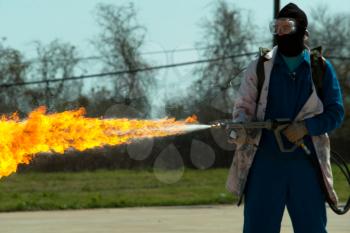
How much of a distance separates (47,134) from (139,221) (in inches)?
185

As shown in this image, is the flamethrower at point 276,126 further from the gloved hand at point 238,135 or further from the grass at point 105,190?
the grass at point 105,190

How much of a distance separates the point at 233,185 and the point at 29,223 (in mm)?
8494

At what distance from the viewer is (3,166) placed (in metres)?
9.36

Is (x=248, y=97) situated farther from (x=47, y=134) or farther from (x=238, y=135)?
(x=47, y=134)

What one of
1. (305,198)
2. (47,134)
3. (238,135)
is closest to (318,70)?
(238,135)

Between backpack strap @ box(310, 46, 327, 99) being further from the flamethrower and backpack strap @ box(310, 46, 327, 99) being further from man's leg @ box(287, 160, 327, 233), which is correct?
man's leg @ box(287, 160, 327, 233)

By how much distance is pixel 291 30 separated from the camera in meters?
6.21

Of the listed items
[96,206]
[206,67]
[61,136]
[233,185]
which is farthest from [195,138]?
[233,185]

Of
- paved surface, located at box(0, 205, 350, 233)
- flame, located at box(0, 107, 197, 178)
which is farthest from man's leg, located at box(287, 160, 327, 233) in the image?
paved surface, located at box(0, 205, 350, 233)

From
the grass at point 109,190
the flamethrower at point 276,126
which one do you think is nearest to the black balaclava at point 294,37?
the flamethrower at point 276,126

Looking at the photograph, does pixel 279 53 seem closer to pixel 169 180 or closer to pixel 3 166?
pixel 3 166

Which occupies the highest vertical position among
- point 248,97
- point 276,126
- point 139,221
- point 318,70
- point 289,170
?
point 318,70

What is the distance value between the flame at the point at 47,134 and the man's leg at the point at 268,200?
9.74 feet

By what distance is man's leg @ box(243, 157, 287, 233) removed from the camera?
20.0 ft
